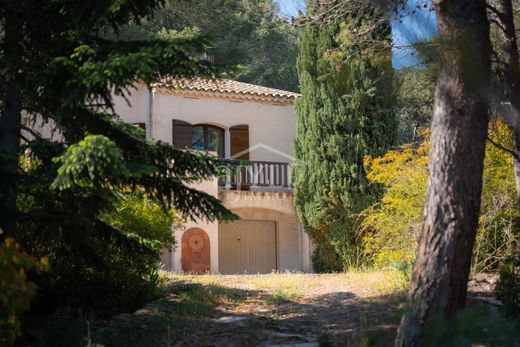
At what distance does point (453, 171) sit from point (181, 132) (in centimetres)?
1567

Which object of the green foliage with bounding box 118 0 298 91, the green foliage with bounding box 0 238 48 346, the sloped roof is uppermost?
the green foliage with bounding box 118 0 298 91

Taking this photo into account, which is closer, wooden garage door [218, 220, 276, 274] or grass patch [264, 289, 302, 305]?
grass patch [264, 289, 302, 305]

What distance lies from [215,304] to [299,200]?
9384 mm

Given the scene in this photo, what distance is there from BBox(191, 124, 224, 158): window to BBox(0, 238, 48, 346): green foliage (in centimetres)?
1668

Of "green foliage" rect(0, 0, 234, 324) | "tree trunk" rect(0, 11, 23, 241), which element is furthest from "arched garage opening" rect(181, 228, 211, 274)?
"tree trunk" rect(0, 11, 23, 241)

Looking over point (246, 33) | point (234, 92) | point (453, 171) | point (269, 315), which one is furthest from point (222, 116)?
point (453, 171)

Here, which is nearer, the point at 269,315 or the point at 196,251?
the point at 269,315

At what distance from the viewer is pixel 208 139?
76.4 feet

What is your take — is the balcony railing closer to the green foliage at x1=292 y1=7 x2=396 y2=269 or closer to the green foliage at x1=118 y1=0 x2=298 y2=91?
the green foliage at x1=292 y1=7 x2=396 y2=269

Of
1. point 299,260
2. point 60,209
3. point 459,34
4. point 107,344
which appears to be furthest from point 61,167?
point 299,260

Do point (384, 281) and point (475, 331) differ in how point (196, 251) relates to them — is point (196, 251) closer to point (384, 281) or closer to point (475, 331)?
point (384, 281)

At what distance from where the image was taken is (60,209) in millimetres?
8219

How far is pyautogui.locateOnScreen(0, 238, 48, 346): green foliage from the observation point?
18.4 feet

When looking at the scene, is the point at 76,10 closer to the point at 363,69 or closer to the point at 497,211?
the point at 497,211
